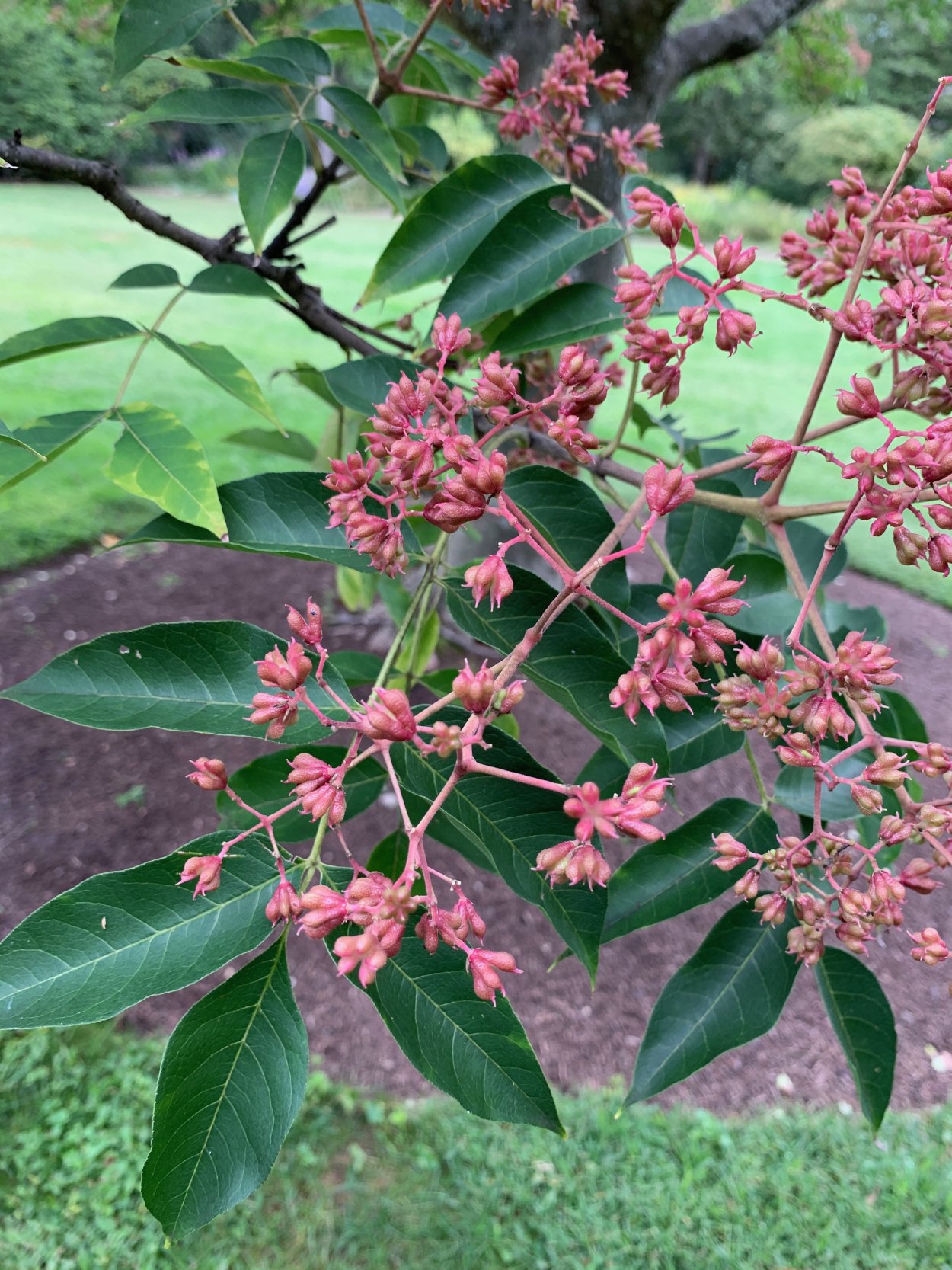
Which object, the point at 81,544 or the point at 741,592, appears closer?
the point at 741,592

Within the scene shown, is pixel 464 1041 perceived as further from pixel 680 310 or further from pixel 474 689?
pixel 680 310

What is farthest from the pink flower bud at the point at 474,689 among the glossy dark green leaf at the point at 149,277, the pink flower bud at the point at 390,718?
the glossy dark green leaf at the point at 149,277

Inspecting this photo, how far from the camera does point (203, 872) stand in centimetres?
61

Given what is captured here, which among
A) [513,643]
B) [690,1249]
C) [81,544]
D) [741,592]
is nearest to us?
[513,643]

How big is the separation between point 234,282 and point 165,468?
0.34 m

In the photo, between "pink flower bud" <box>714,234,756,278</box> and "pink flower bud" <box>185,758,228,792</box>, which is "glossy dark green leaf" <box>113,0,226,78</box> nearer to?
"pink flower bud" <box>714,234,756,278</box>

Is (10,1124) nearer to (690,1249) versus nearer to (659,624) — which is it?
(690,1249)

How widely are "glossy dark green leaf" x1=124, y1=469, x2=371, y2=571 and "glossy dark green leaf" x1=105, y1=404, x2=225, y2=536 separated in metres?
0.02

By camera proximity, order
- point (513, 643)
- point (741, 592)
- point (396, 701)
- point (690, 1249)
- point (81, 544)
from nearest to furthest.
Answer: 1. point (396, 701)
2. point (513, 643)
3. point (741, 592)
4. point (690, 1249)
5. point (81, 544)

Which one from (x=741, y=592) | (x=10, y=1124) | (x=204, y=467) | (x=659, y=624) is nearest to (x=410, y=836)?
(x=659, y=624)

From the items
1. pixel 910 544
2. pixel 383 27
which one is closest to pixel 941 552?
pixel 910 544

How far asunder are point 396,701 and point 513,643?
0.74 feet

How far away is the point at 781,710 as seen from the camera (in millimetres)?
637

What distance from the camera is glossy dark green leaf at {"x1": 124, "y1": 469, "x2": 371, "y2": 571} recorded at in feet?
2.64
